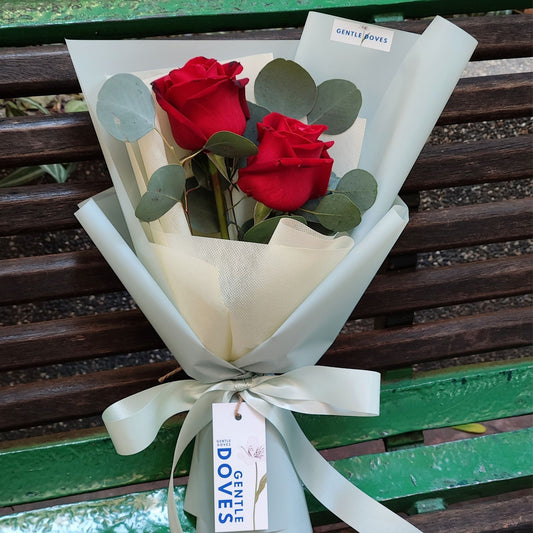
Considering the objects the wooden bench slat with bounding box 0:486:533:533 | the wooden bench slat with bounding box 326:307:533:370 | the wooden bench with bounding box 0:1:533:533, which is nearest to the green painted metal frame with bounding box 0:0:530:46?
the wooden bench with bounding box 0:1:533:533

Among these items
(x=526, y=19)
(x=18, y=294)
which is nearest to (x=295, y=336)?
(x=18, y=294)

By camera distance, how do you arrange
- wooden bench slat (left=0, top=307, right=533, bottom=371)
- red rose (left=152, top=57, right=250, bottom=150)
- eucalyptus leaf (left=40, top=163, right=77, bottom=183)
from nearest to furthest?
red rose (left=152, top=57, right=250, bottom=150), wooden bench slat (left=0, top=307, right=533, bottom=371), eucalyptus leaf (left=40, top=163, right=77, bottom=183)

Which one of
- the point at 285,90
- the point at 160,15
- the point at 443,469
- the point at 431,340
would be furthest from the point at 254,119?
the point at 443,469

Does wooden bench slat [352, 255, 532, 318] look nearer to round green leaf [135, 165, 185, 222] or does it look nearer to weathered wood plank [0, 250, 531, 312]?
weathered wood plank [0, 250, 531, 312]

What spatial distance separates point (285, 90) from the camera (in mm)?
620

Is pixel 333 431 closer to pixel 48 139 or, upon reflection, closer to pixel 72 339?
pixel 72 339

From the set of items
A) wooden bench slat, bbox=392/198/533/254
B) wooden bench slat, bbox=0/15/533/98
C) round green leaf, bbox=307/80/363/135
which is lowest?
round green leaf, bbox=307/80/363/135

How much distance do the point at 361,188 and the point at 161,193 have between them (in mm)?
186

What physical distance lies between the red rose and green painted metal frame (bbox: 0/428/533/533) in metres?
0.46

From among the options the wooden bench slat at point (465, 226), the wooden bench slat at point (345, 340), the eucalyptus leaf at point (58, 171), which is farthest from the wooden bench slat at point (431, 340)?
the eucalyptus leaf at point (58, 171)

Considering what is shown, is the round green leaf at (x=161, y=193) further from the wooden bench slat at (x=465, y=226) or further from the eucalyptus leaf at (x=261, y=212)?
the wooden bench slat at (x=465, y=226)

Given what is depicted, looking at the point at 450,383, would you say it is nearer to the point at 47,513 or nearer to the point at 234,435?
the point at 234,435

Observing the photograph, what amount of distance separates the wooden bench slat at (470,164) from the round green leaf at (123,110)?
13.9 inches

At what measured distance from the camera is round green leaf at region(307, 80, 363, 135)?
24.8 inches
